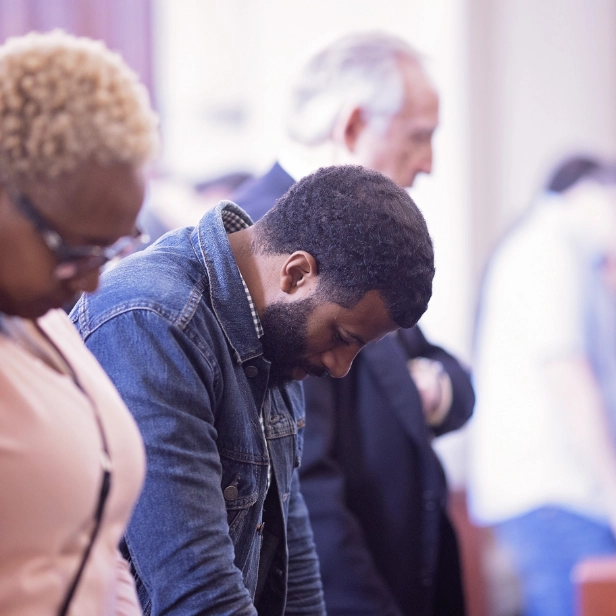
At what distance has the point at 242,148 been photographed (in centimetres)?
396

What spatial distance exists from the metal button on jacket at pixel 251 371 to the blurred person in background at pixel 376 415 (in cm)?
51

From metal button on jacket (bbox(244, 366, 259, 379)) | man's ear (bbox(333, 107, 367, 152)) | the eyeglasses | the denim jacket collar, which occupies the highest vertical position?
the eyeglasses

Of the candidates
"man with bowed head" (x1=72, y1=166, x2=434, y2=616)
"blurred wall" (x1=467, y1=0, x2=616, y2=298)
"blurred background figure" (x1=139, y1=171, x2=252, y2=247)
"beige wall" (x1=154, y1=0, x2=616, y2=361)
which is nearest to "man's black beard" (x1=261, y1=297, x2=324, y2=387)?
"man with bowed head" (x1=72, y1=166, x2=434, y2=616)

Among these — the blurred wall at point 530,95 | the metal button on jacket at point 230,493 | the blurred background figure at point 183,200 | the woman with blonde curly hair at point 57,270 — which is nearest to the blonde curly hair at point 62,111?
the woman with blonde curly hair at point 57,270

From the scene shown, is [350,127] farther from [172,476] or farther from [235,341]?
[172,476]

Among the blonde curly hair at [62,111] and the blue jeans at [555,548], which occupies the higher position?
the blonde curly hair at [62,111]

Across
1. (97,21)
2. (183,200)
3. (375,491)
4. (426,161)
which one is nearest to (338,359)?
(375,491)

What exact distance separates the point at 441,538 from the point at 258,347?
2.94 ft

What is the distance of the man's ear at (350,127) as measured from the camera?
1.84 m

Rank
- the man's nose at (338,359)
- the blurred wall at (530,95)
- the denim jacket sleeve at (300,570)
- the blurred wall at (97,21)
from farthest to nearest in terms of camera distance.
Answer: the blurred wall at (530,95), the blurred wall at (97,21), the denim jacket sleeve at (300,570), the man's nose at (338,359)

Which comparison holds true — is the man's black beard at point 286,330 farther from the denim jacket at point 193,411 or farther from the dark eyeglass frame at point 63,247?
the dark eyeglass frame at point 63,247

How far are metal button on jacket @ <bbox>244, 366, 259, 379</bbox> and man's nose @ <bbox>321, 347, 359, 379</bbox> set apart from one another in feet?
0.33

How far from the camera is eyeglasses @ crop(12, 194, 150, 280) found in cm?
81

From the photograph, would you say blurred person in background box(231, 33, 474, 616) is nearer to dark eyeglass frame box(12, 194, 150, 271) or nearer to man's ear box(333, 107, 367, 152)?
man's ear box(333, 107, 367, 152)
